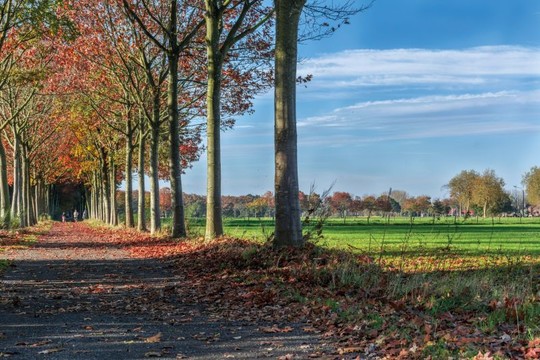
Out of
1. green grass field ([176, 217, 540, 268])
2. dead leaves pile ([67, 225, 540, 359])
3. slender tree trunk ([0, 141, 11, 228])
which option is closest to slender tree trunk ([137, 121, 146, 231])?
green grass field ([176, 217, 540, 268])

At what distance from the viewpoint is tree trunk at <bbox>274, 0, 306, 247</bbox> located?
12461mm

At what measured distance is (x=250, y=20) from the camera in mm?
21641

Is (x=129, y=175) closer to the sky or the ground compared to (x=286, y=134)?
closer to the sky

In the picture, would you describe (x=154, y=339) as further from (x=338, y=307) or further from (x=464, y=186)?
(x=464, y=186)

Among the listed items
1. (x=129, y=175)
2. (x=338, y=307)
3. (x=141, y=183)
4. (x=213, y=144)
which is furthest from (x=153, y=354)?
(x=129, y=175)

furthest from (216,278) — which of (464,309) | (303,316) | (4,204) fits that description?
(4,204)

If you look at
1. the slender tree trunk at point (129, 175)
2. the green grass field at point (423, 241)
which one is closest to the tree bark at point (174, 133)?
the green grass field at point (423, 241)

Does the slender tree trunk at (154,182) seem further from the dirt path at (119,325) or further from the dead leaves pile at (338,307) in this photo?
the dirt path at (119,325)

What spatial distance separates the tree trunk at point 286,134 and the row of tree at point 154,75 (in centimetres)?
2

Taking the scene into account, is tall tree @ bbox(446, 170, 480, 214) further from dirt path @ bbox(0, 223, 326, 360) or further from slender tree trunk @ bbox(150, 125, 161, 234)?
dirt path @ bbox(0, 223, 326, 360)

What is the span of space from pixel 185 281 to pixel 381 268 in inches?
168

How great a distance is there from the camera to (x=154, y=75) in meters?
26.9

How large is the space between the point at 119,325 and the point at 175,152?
14.7 meters

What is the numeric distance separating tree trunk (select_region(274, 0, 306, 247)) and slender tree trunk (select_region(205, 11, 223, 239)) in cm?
562
